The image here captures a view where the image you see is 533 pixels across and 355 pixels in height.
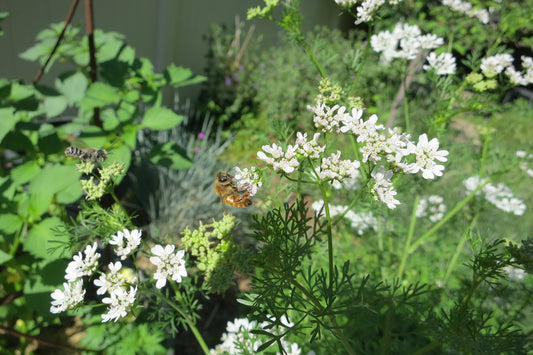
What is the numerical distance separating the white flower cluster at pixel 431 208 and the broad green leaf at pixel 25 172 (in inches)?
79.8

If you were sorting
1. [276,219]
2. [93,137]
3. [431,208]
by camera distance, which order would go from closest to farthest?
1. [276,219]
2. [93,137]
3. [431,208]

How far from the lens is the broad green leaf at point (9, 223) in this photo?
1271 mm

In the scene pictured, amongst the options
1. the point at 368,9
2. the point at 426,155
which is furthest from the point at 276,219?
the point at 368,9

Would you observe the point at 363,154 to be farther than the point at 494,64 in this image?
No

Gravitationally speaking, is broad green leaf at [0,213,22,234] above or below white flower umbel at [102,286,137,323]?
below

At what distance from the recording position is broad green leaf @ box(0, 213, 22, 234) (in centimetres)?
127

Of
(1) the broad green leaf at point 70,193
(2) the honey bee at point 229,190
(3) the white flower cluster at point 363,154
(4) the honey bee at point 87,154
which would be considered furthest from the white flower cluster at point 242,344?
(1) the broad green leaf at point 70,193

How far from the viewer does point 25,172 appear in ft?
4.64

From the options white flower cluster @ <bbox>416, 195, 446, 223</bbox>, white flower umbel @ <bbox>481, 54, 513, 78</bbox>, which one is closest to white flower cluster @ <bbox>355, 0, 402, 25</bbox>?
white flower umbel @ <bbox>481, 54, 513, 78</bbox>

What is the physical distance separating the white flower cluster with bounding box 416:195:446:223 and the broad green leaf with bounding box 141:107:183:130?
1.54m

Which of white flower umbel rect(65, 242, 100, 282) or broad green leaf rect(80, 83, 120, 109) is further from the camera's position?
broad green leaf rect(80, 83, 120, 109)

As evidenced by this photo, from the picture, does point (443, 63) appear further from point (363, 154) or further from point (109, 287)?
point (109, 287)

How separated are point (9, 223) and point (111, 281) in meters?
0.86

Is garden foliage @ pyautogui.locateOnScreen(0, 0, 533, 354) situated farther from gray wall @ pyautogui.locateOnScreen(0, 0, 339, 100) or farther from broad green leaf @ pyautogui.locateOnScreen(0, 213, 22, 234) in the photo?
gray wall @ pyautogui.locateOnScreen(0, 0, 339, 100)
